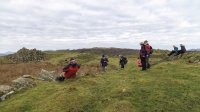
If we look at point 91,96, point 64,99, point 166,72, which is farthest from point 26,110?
point 166,72

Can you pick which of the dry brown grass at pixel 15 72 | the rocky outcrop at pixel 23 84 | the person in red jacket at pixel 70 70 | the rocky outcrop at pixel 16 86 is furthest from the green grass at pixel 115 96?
the dry brown grass at pixel 15 72

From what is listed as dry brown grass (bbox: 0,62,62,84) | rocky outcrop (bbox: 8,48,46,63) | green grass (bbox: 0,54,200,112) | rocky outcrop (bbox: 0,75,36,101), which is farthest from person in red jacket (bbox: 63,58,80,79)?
rocky outcrop (bbox: 8,48,46,63)

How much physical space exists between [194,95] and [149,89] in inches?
127

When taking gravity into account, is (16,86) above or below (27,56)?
below

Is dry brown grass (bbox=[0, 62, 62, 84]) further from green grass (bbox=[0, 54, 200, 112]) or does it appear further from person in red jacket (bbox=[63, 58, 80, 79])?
green grass (bbox=[0, 54, 200, 112])

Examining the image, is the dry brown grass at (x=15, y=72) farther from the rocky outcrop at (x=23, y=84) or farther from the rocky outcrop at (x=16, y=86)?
the rocky outcrop at (x=16, y=86)

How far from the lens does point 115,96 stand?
892 inches

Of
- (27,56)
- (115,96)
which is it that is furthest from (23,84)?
(27,56)

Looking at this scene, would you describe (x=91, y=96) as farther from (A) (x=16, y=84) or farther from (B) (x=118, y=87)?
(A) (x=16, y=84)

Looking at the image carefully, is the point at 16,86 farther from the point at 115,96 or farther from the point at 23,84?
the point at 115,96

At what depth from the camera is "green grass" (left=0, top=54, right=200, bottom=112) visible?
20.7 m

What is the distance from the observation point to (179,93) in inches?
917

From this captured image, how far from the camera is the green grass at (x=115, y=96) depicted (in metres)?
20.7

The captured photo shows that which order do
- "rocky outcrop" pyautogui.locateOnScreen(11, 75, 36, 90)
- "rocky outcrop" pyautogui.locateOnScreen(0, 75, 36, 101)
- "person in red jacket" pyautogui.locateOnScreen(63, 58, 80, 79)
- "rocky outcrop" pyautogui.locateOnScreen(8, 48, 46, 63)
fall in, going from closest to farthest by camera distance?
"rocky outcrop" pyautogui.locateOnScreen(0, 75, 36, 101), "rocky outcrop" pyautogui.locateOnScreen(11, 75, 36, 90), "person in red jacket" pyautogui.locateOnScreen(63, 58, 80, 79), "rocky outcrop" pyautogui.locateOnScreen(8, 48, 46, 63)
